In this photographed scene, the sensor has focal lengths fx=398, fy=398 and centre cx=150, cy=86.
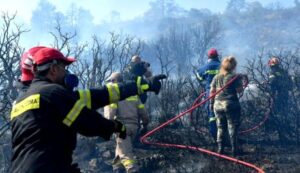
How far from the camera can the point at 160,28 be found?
181 feet

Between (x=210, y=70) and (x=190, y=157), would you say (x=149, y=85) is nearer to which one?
(x=190, y=157)

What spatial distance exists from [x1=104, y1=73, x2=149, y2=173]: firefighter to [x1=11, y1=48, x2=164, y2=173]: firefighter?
3248 mm

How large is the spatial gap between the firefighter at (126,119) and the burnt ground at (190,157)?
107 centimetres

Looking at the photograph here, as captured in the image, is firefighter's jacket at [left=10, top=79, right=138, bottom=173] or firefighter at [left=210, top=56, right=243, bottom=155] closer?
firefighter's jacket at [left=10, top=79, right=138, bottom=173]

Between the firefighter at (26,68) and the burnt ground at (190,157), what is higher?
the firefighter at (26,68)

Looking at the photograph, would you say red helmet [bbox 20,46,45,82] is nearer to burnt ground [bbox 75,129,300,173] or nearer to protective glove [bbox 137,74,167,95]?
protective glove [bbox 137,74,167,95]

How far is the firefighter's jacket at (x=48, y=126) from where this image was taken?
8.33 feet

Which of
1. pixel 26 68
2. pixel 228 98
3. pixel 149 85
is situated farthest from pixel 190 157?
pixel 26 68

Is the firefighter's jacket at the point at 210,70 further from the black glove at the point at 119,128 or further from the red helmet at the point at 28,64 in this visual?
the red helmet at the point at 28,64

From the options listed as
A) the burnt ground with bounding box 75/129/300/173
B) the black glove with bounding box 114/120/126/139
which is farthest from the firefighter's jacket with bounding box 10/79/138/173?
the burnt ground with bounding box 75/129/300/173

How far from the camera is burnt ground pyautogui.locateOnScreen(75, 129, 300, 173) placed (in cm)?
661

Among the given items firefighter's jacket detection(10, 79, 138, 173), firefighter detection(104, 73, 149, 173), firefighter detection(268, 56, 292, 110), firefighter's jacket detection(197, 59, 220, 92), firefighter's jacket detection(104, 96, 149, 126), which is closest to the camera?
firefighter's jacket detection(10, 79, 138, 173)

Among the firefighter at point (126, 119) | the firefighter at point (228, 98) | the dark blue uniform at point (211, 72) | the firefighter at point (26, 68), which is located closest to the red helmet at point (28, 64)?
the firefighter at point (26, 68)

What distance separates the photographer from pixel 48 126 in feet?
8.36
